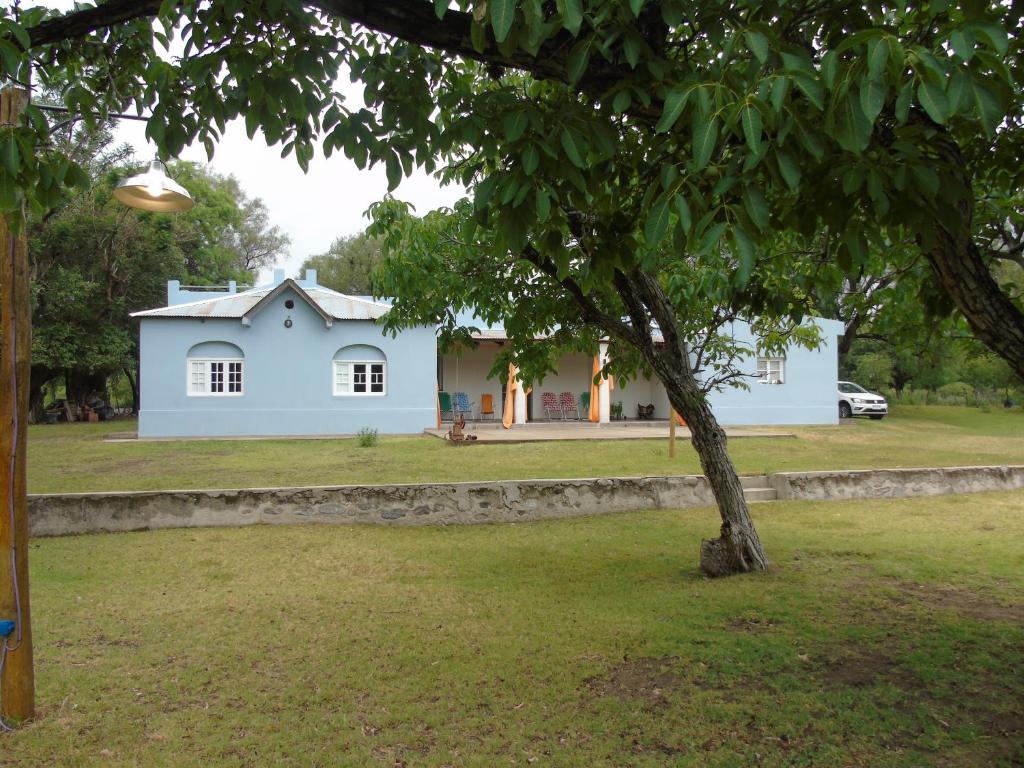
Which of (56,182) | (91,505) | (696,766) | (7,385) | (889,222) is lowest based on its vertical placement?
(696,766)

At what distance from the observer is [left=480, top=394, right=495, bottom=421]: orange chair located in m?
23.9

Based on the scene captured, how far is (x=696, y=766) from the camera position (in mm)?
2930

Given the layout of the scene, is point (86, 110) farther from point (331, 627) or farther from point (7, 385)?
point (331, 627)

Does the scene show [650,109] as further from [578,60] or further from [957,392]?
[957,392]

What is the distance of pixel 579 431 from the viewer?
1961cm

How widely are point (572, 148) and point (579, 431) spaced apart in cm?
1737

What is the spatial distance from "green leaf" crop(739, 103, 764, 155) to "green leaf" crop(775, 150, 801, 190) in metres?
0.14

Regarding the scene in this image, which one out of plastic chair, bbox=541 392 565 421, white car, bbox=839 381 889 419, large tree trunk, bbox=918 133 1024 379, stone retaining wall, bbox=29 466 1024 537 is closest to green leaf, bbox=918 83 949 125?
large tree trunk, bbox=918 133 1024 379

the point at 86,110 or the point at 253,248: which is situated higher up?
the point at 253,248

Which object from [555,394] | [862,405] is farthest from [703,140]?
[862,405]

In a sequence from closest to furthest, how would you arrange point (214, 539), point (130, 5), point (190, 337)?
point (130, 5), point (214, 539), point (190, 337)

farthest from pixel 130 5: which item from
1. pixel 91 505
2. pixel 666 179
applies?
pixel 91 505

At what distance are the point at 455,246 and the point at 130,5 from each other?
146 inches

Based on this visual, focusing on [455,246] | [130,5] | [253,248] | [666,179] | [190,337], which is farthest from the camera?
[253,248]
